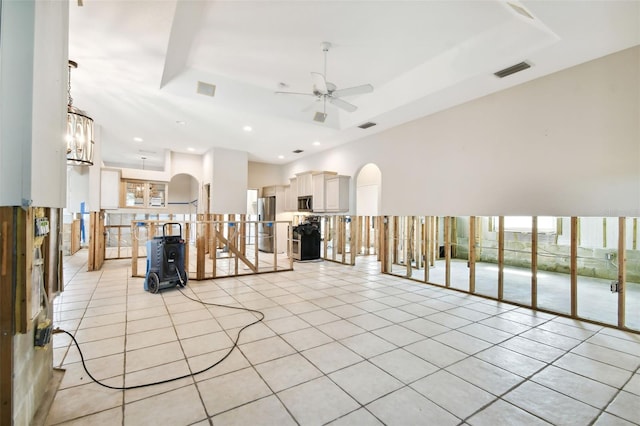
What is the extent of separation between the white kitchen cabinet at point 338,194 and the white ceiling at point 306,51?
1.64 meters

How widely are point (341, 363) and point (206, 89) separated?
15.1ft

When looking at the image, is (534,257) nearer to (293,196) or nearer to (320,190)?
(320,190)

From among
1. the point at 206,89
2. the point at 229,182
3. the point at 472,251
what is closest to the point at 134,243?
the point at 206,89

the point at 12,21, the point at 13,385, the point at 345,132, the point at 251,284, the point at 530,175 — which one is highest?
the point at 345,132

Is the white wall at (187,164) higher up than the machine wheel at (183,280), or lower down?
higher up

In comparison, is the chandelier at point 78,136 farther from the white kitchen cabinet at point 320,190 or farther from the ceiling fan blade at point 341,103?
the white kitchen cabinet at point 320,190

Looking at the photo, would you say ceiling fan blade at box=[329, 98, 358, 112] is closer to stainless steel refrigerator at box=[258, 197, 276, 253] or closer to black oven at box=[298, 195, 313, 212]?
black oven at box=[298, 195, 313, 212]

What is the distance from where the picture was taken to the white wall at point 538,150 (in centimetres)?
330

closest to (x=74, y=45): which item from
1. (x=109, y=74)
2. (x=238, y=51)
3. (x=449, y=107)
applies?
(x=109, y=74)

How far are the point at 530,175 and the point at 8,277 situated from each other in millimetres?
5409

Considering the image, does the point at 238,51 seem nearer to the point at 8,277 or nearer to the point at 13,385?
the point at 8,277

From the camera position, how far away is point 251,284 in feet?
16.7

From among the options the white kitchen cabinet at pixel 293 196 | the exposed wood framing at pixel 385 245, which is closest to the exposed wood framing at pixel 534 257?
the exposed wood framing at pixel 385 245

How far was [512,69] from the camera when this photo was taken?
3758mm
